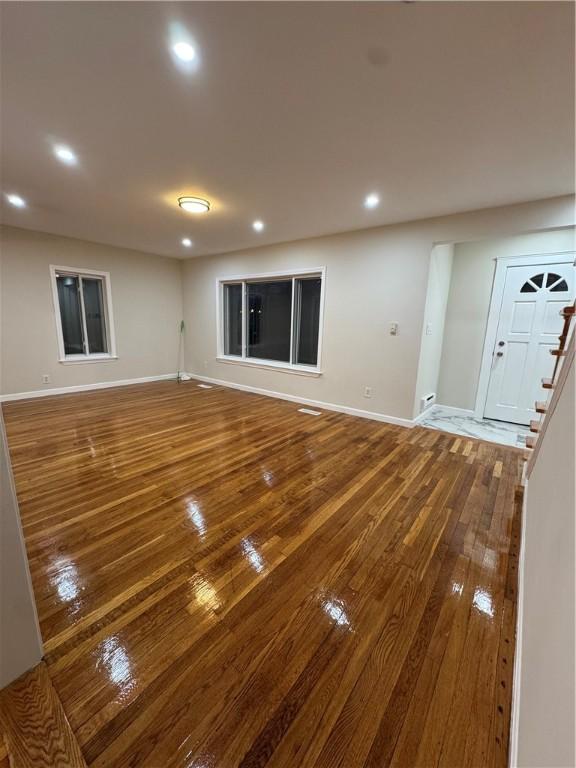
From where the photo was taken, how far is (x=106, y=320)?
5.74m

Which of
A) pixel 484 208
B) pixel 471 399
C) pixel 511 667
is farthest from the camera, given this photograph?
pixel 471 399

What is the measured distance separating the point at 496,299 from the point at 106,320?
644 cm

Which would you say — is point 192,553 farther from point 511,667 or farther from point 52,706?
point 511,667

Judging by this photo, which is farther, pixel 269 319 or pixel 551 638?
pixel 269 319

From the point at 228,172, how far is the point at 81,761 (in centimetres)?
345

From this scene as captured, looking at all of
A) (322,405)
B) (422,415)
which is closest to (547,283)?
(422,415)

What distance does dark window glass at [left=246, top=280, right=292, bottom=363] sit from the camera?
17.5ft

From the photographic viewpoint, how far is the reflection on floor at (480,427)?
3.78 meters

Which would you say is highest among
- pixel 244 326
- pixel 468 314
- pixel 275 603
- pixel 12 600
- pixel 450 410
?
pixel 468 314

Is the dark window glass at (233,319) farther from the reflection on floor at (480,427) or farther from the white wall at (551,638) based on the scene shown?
the white wall at (551,638)

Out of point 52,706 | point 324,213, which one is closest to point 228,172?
point 324,213

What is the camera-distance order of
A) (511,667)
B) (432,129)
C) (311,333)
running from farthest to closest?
1. (311,333)
2. (432,129)
3. (511,667)

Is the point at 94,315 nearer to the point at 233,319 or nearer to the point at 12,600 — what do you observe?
the point at 233,319

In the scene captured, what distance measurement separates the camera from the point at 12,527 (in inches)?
43.9
